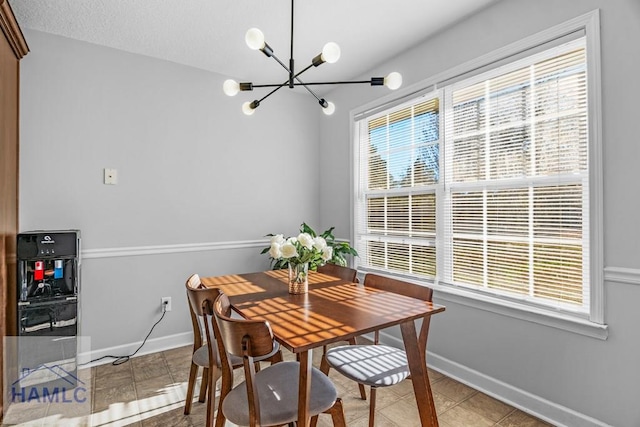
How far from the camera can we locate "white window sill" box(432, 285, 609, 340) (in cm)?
179

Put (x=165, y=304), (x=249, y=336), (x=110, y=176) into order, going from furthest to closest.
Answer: (x=165, y=304) < (x=110, y=176) < (x=249, y=336)

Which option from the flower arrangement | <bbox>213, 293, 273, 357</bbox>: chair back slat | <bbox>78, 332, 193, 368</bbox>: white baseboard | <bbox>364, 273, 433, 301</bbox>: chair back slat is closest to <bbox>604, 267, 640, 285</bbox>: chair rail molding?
<bbox>364, 273, 433, 301</bbox>: chair back slat

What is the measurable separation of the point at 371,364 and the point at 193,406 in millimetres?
1244

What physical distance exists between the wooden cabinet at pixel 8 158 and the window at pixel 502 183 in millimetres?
2786

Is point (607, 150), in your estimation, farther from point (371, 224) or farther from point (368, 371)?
point (371, 224)

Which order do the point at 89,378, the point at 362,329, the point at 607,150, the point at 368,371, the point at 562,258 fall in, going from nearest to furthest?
1. the point at 362,329
2. the point at 368,371
3. the point at 607,150
4. the point at 562,258
5. the point at 89,378

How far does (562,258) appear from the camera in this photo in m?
1.95

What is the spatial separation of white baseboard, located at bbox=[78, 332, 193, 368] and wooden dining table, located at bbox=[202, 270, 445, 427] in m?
1.40

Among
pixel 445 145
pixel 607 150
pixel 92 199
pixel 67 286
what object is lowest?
pixel 67 286

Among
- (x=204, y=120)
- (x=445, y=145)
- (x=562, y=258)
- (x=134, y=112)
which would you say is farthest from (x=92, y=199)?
(x=562, y=258)

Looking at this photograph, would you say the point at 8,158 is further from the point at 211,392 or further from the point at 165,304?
the point at 211,392

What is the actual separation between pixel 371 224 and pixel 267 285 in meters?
1.58

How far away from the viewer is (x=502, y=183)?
2.22 metres

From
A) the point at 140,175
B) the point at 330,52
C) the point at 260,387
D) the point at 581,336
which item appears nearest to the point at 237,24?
the point at 330,52
